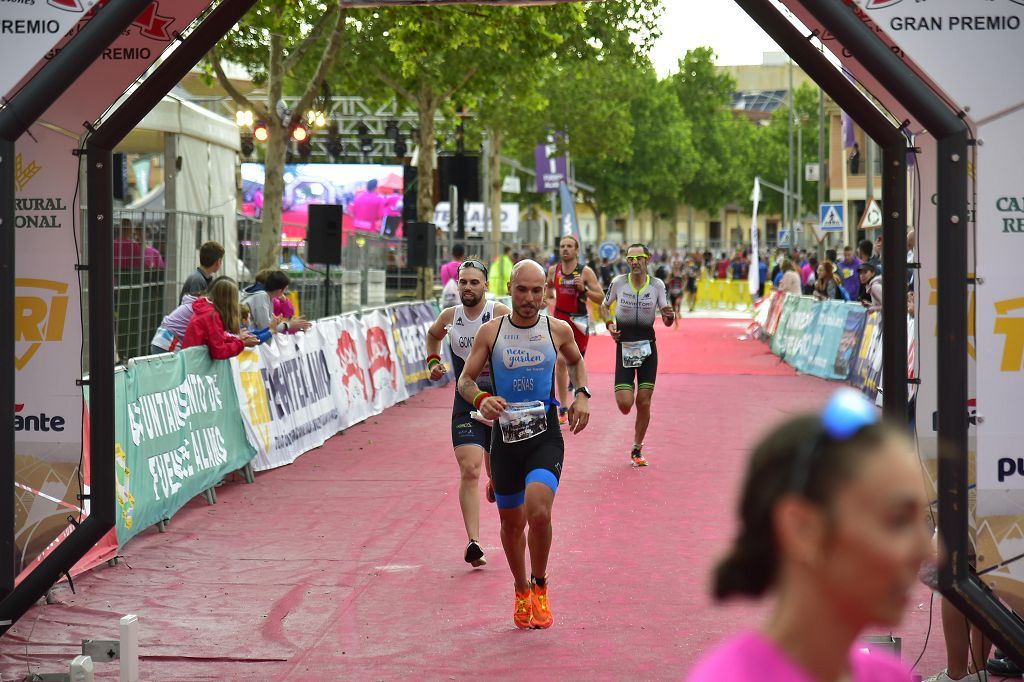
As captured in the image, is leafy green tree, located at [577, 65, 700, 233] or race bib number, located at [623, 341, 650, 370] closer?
race bib number, located at [623, 341, 650, 370]

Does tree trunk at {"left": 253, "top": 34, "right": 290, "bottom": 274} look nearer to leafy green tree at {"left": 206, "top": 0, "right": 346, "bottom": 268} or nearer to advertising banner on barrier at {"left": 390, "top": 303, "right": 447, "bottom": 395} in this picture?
leafy green tree at {"left": 206, "top": 0, "right": 346, "bottom": 268}

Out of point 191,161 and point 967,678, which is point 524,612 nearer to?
point 967,678

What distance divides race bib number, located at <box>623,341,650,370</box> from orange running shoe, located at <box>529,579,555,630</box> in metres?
6.17

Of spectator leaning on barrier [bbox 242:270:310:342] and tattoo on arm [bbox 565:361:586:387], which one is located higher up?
spectator leaning on barrier [bbox 242:270:310:342]

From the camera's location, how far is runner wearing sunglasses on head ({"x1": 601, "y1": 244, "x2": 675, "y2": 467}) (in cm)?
1367

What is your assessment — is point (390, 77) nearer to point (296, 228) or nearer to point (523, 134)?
point (296, 228)

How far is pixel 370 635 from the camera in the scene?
301 inches

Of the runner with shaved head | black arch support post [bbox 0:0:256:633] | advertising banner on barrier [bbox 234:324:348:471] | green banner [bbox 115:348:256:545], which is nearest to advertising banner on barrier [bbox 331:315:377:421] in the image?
advertising banner on barrier [bbox 234:324:348:471]

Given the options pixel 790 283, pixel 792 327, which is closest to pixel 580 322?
pixel 792 327

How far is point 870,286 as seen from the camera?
61.0 feet

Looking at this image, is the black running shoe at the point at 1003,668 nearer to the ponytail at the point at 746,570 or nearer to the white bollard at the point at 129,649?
the white bollard at the point at 129,649

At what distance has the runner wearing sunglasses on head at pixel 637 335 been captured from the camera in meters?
13.7

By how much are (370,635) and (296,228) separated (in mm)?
38609

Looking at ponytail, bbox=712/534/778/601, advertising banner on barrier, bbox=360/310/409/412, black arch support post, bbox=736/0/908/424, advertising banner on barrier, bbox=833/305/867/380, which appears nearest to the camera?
ponytail, bbox=712/534/778/601
